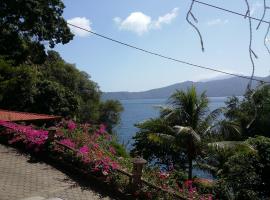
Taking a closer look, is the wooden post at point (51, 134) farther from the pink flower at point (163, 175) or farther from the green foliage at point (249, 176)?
the green foliage at point (249, 176)

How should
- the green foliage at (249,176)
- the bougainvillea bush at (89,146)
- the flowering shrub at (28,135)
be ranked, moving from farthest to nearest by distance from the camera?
1. the flowering shrub at (28,135)
2. the bougainvillea bush at (89,146)
3. the green foliage at (249,176)

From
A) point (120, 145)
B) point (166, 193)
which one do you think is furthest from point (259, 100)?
point (166, 193)

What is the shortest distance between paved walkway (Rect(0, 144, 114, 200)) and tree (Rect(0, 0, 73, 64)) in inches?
496

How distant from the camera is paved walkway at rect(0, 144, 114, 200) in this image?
9312 millimetres

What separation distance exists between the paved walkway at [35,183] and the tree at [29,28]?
41.3 feet

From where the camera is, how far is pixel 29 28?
78.1 ft

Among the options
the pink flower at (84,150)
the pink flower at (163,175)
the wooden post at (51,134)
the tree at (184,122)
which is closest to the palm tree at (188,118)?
the tree at (184,122)

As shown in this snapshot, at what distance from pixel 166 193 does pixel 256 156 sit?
3182 mm

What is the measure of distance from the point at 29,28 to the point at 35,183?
15.7 meters

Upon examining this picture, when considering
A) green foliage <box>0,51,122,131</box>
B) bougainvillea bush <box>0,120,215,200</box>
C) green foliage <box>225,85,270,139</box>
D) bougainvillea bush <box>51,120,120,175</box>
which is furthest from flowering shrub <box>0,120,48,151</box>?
green foliage <box>225,85,270,139</box>

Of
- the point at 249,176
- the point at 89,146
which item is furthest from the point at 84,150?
the point at 249,176

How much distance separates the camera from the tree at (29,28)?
22547mm

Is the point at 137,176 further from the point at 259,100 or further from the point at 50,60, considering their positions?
the point at 50,60

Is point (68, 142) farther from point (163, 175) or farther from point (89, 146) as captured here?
point (163, 175)
